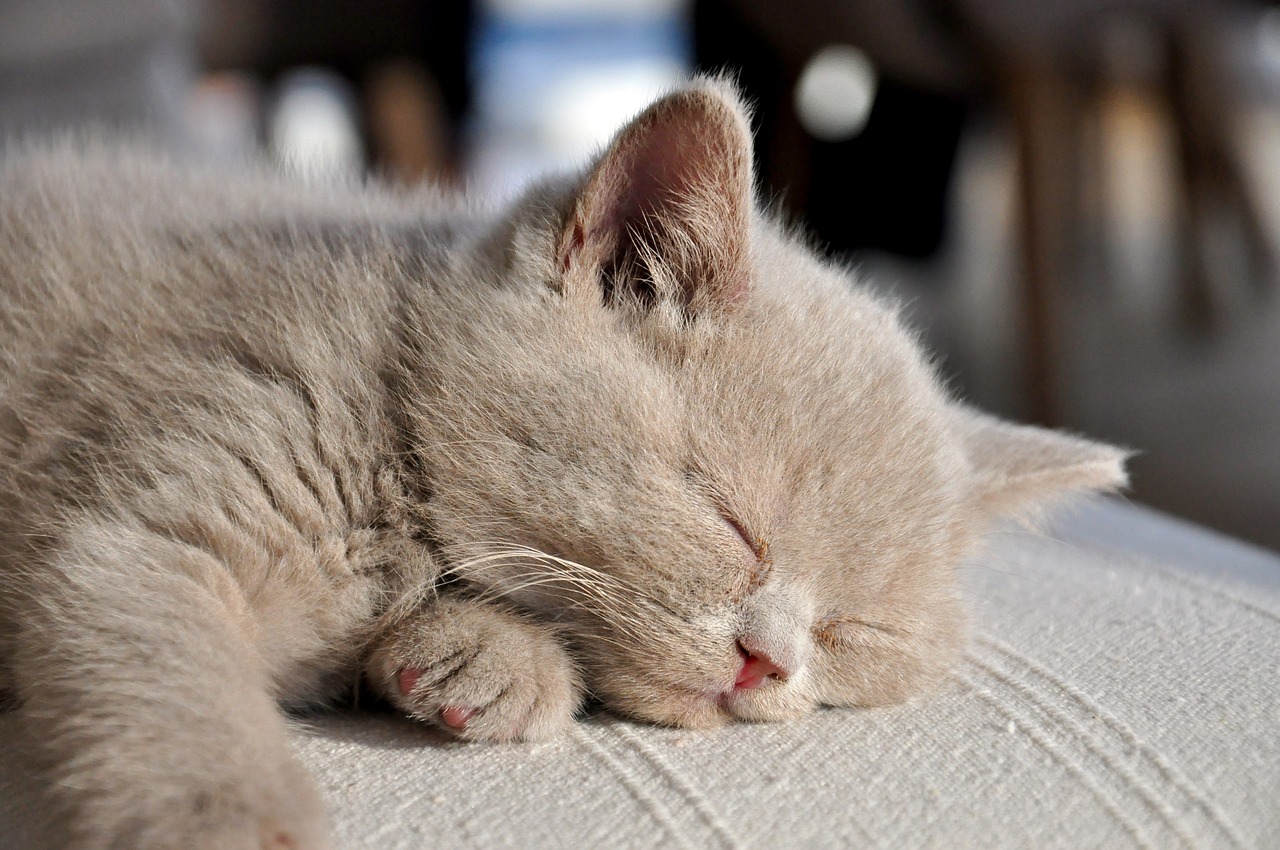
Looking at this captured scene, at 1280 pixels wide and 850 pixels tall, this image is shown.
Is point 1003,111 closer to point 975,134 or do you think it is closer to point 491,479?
point 975,134

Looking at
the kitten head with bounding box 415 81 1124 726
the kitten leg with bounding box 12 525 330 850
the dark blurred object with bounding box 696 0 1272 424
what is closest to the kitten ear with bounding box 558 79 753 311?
the kitten head with bounding box 415 81 1124 726

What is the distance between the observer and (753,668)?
1.00 metres

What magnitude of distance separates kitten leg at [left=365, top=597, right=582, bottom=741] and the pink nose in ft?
0.51

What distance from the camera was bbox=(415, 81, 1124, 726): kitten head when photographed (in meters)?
0.99

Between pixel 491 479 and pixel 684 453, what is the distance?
Result: 0.18 m

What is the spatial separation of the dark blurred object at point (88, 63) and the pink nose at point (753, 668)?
2.04 meters

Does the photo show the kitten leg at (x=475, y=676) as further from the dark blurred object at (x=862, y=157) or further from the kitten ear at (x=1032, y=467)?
the dark blurred object at (x=862, y=157)

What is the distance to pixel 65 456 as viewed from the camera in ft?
3.47

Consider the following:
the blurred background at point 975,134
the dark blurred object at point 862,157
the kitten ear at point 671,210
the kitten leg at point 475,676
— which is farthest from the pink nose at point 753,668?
the dark blurred object at point 862,157

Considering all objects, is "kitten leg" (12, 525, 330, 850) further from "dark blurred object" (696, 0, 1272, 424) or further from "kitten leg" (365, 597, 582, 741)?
"dark blurred object" (696, 0, 1272, 424)

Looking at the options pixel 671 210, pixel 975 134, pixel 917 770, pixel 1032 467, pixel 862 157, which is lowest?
pixel 917 770

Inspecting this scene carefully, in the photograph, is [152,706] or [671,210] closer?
[152,706]

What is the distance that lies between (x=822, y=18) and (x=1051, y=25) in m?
0.61

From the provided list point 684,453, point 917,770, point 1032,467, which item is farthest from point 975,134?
point 917,770
